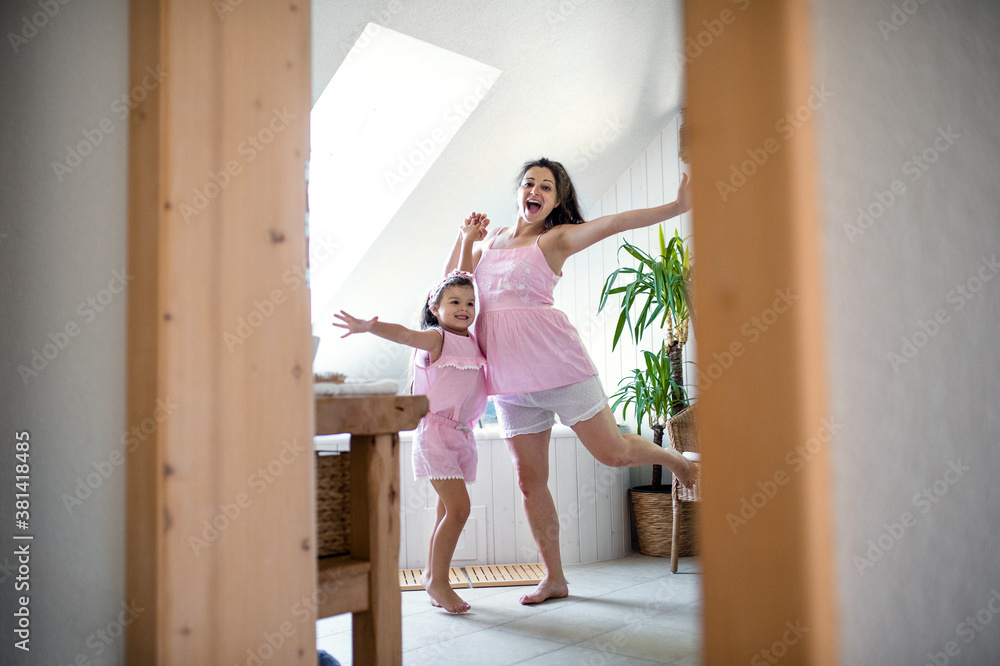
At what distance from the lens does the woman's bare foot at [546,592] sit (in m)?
2.54

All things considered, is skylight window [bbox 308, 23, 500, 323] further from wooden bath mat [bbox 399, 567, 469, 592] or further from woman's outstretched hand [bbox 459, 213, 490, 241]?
wooden bath mat [bbox 399, 567, 469, 592]

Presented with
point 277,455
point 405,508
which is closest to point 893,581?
point 277,455

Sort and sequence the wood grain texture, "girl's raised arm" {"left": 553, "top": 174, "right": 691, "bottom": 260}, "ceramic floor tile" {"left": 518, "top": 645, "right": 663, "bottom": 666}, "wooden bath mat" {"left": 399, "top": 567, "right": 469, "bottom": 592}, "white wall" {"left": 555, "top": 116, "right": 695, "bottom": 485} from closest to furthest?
the wood grain texture → "ceramic floor tile" {"left": 518, "top": 645, "right": 663, "bottom": 666} → "girl's raised arm" {"left": 553, "top": 174, "right": 691, "bottom": 260} → "wooden bath mat" {"left": 399, "top": 567, "right": 469, "bottom": 592} → "white wall" {"left": 555, "top": 116, "right": 695, "bottom": 485}

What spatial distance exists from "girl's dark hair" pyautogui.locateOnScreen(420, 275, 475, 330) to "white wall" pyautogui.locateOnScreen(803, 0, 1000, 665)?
1453mm

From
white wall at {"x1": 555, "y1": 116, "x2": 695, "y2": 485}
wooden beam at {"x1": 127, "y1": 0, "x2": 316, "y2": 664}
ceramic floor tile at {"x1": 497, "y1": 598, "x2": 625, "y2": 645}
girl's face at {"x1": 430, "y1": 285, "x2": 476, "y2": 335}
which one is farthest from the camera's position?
white wall at {"x1": 555, "y1": 116, "x2": 695, "y2": 485}

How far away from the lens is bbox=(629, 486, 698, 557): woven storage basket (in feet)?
10.8

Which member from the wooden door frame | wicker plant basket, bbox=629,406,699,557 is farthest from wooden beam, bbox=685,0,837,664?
wicker plant basket, bbox=629,406,699,557

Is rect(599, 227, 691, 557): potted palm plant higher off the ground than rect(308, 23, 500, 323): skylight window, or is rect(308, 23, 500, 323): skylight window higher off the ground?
rect(308, 23, 500, 323): skylight window

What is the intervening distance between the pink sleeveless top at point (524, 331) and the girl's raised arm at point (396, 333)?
0.58 feet

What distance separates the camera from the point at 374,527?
1.57 metres

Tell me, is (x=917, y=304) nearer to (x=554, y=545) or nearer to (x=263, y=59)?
(x=263, y=59)

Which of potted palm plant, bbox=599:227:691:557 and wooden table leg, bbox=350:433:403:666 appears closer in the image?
wooden table leg, bbox=350:433:403:666

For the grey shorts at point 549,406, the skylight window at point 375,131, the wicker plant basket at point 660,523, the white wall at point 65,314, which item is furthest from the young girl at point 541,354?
the white wall at point 65,314

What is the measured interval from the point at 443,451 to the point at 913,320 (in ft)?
4.73
